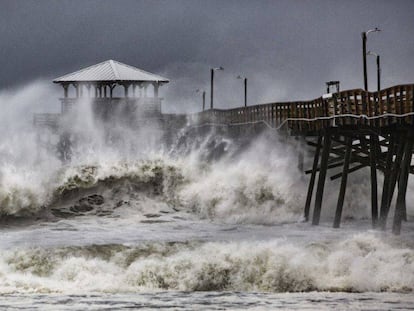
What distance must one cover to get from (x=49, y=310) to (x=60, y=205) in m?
18.5

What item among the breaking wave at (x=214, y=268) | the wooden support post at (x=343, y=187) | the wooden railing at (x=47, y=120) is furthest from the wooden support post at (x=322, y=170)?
the wooden railing at (x=47, y=120)

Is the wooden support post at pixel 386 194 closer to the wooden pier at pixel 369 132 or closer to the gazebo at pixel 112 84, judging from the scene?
the wooden pier at pixel 369 132

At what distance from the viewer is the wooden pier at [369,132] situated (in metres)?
25.7

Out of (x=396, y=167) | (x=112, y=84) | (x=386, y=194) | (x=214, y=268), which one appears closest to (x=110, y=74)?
(x=112, y=84)

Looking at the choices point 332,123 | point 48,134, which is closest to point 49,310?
point 332,123

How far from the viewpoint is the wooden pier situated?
84.4ft

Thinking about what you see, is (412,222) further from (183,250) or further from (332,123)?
(183,250)

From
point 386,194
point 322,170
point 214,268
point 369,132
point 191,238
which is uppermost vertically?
point 369,132

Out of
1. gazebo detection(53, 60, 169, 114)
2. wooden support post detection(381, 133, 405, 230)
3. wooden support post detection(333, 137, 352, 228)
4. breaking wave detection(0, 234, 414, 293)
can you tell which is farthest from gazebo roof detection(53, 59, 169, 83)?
breaking wave detection(0, 234, 414, 293)

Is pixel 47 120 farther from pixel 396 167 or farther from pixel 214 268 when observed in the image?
pixel 214 268

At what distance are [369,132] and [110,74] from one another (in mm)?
35279

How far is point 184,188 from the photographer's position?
39.2 metres

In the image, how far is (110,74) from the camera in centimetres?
6194

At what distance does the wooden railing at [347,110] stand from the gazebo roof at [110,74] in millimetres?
22650
